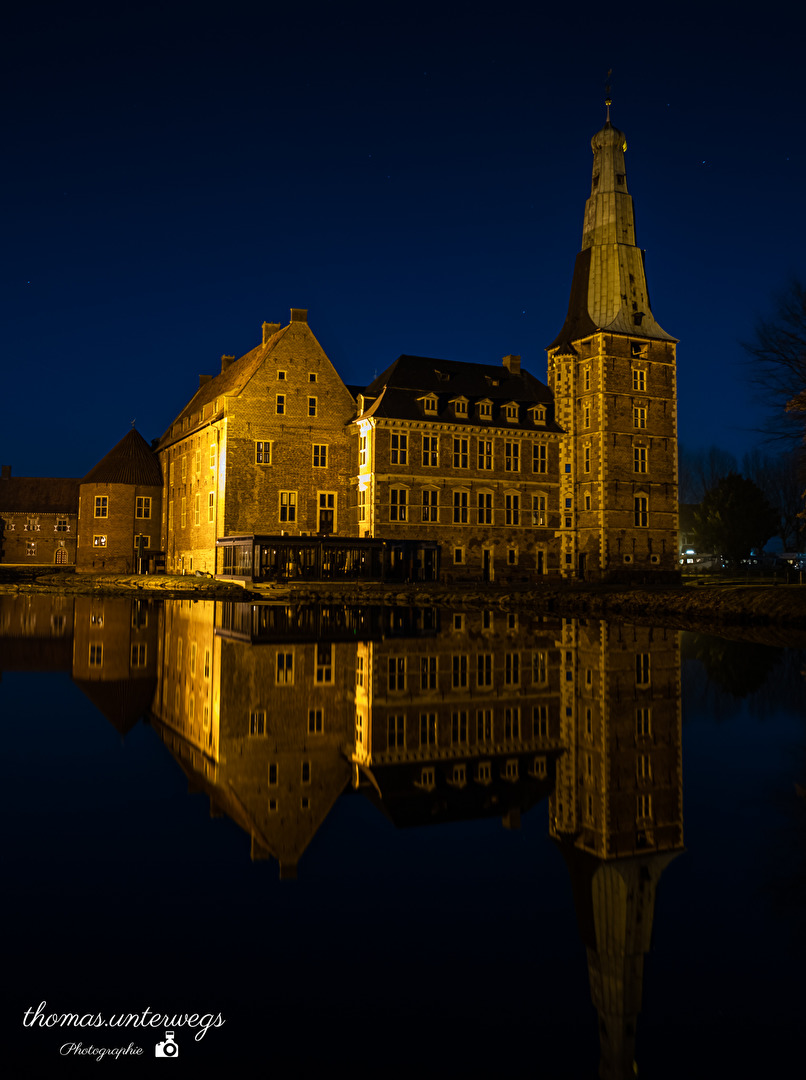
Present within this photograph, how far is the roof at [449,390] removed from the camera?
55.6 m

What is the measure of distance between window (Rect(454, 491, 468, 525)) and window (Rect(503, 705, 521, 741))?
149 feet

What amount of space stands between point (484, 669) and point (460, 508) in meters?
41.5

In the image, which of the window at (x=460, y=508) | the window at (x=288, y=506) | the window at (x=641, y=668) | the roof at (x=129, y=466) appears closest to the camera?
the window at (x=641, y=668)

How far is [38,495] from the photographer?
84750 millimetres

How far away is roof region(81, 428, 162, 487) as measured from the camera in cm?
7075

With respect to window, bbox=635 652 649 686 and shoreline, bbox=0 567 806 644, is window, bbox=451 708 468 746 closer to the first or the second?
window, bbox=635 652 649 686

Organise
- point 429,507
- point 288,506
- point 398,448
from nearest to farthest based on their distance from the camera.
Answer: point 398,448 → point 429,507 → point 288,506

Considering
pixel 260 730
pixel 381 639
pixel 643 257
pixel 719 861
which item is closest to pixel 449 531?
pixel 643 257

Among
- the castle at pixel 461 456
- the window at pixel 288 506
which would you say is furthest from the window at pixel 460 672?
the window at pixel 288 506

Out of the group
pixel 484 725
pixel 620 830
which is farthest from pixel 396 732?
pixel 620 830

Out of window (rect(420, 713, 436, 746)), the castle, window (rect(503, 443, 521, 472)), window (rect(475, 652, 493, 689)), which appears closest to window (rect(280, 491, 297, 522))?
the castle

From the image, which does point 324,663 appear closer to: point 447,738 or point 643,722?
point 447,738

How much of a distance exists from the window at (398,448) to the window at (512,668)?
3771 cm

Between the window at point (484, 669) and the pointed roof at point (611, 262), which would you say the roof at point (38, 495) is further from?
the window at point (484, 669)
